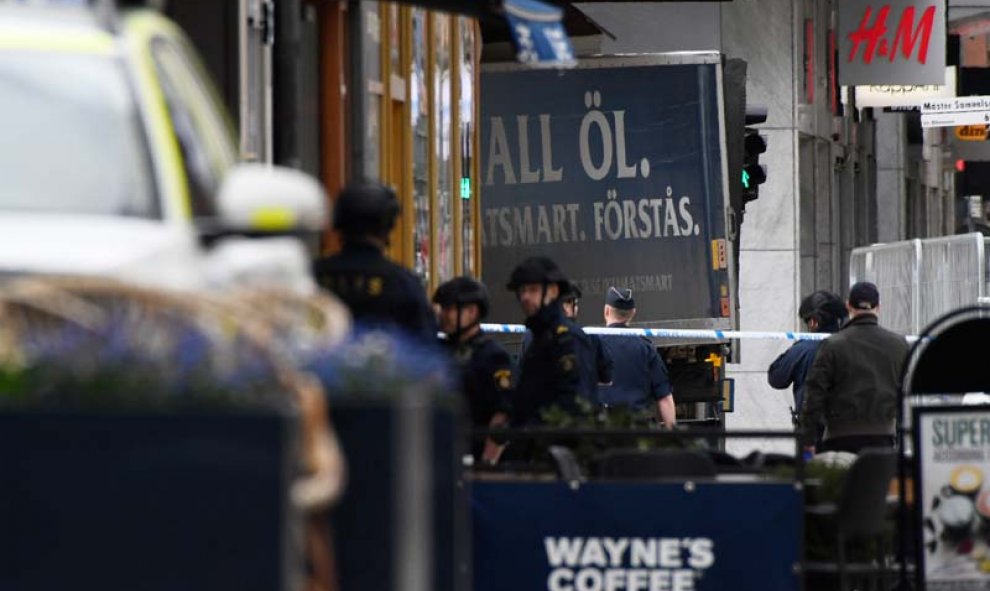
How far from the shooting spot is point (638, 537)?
961cm

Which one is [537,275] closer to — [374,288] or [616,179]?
[374,288]

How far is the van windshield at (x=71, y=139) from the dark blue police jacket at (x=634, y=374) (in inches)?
424

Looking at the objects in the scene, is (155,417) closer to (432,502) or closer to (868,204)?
(432,502)

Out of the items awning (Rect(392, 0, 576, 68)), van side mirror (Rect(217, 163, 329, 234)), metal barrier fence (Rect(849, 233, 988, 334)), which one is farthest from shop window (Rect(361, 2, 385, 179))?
metal barrier fence (Rect(849, 233, 988, 334))

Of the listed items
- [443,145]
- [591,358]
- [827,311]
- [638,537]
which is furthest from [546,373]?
[827,311]

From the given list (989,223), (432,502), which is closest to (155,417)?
(432,502)

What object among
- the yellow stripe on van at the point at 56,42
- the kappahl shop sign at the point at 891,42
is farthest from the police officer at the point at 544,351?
the kappahl shop sign at the point at 891,42

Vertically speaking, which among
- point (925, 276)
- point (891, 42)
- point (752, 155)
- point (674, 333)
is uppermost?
point (891, 42)

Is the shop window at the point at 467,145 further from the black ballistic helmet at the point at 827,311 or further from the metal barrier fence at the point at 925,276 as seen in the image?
the metal barrier fence at the point at 925,276

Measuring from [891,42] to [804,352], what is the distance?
14453 mm

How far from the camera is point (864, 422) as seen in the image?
16.7 metres

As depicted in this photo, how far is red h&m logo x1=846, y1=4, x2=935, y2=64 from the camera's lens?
109 feet

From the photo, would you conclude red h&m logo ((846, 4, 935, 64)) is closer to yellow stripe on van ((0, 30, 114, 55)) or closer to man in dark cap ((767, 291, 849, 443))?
man in dark cap ((767, 291, 849, 443))

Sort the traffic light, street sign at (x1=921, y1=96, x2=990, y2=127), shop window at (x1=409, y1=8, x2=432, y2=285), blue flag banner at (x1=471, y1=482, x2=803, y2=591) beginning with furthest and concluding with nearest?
street sign at (x1=921, y1=96, x2=990, y2=127)
the traffic light
shop window at (x1=409, y1=8, x2=432, y2=285)
blue flag banner at (x1=471, y1=482, x2=803, y2=591)
